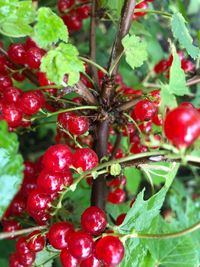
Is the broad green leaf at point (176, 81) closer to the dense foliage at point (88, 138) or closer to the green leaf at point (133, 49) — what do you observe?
the dense foliage at point (88, 138)

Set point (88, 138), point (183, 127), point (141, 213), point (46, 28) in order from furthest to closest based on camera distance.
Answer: point (88, 138) < point (141, 213) < point (46, 28) < point (183, 127)

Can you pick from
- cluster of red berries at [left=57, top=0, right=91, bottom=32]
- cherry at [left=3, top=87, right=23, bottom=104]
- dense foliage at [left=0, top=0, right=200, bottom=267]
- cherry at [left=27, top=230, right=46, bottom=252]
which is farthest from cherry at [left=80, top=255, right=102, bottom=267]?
cluster of red berries at [left=57, top=0, right=91, bottom=32]

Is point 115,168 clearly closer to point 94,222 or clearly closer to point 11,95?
point 94,222

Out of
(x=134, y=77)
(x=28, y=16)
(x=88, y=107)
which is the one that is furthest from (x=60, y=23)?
(x=134, y=77)

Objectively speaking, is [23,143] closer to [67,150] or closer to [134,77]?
[134,77]

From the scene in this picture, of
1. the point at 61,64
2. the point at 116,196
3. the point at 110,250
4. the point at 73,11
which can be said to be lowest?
the point at 116,196

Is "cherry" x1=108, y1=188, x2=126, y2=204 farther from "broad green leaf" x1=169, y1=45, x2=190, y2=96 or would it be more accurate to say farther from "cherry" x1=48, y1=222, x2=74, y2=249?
"broad green leaf" x1=169, y1=45, x2=190, y2=96

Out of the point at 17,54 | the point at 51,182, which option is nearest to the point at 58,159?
the point at 51,182

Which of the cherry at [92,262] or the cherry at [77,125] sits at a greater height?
the cherry at [77,125]

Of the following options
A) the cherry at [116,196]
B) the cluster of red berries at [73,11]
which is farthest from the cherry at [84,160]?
the cluster of red berries at [73,11]
